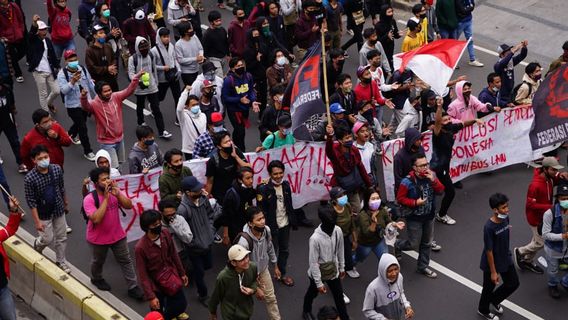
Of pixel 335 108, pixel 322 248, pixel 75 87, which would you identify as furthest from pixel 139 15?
Result: pixel 322 248

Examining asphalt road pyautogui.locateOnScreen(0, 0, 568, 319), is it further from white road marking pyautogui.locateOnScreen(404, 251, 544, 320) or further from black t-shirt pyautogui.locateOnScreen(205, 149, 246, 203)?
black t-shirt pyautogui.locateOnScreen(205, 149, 246, 203)

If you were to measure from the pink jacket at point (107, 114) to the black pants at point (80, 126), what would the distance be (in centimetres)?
107

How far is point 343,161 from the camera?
12.7 metres

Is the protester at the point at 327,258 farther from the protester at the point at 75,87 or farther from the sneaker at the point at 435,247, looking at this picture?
the protester at the point at 75,87

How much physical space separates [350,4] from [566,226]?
7.47m

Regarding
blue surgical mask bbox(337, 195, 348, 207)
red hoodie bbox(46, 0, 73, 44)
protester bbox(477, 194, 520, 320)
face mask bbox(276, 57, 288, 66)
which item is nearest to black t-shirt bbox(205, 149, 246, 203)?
blue surgical mask bbox(337, 195, 348, 207)

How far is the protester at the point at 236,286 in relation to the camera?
33.4 feet

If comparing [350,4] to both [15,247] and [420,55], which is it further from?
[15,247]

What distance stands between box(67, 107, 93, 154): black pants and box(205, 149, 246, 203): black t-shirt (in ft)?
9.54

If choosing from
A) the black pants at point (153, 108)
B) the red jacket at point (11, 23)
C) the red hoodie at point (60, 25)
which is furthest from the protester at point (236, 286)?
the red jacket at point (11, 23)

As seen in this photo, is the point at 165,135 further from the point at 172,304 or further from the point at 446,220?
the point at 172,304

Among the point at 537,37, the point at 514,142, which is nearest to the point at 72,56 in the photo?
the point at 514,142

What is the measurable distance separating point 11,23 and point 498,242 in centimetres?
932

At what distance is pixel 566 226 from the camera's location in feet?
38.7
